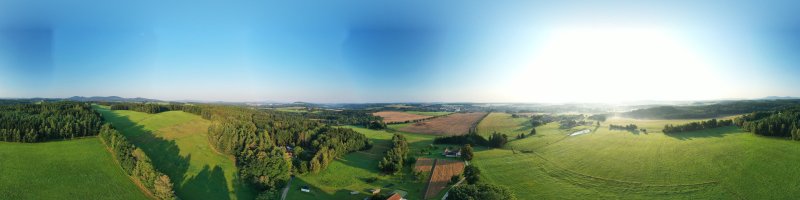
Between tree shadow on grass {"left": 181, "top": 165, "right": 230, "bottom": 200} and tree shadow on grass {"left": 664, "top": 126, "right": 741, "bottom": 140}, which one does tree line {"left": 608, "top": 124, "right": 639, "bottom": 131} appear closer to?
tree shadow on grass {"left": 664, "top": 126, "right": 741, "bottom": 140}

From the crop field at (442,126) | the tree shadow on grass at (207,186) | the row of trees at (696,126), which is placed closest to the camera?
the tree shadow on grass at (207,186)

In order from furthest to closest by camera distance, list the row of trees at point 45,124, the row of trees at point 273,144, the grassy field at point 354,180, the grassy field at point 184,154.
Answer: the row of trees at point 273,144 → the grassy field at point 354,180 → the grassy field at point 184,154 → the row of trees at point 45,124

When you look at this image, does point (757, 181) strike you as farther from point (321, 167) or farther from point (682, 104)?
point (321, 167)

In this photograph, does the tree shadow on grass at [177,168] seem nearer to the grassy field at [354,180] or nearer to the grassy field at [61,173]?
the grassy field at [61,173]

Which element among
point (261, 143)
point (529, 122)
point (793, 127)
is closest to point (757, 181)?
point (793, 127)

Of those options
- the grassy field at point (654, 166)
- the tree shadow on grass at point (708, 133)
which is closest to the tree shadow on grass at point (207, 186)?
the grassy field at point (654, 166)

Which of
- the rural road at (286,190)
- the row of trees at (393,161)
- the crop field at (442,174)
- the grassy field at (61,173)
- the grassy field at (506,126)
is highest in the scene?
the grassy field at (506,126)

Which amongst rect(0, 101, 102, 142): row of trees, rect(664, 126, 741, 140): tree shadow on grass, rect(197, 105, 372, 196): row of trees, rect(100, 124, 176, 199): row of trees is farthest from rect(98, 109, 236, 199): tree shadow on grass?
rect(664, 126, 741, 140): tree shadow on grass
